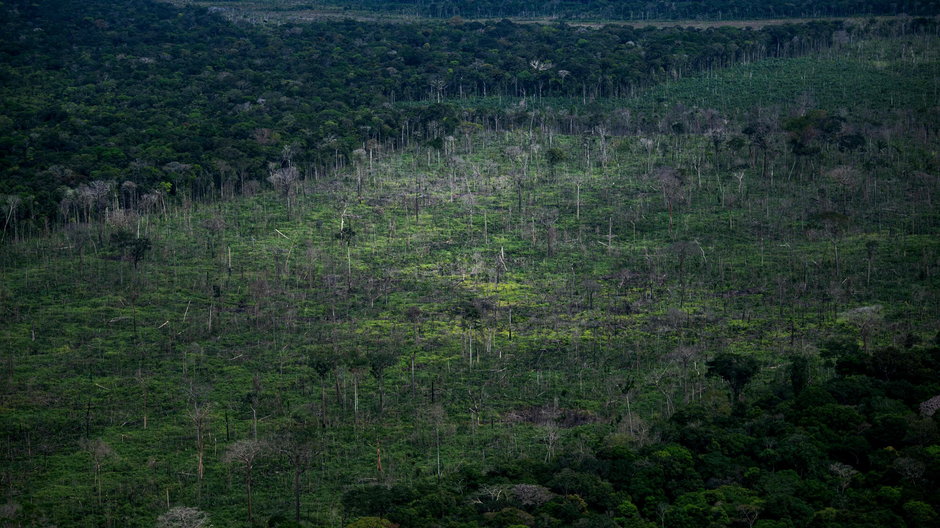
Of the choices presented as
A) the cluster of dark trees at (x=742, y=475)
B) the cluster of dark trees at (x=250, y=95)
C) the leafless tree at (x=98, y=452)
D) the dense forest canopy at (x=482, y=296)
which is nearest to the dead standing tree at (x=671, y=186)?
the dense forest canopy at (x=482, y=296)

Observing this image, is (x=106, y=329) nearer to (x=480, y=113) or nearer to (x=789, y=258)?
(x=789, y=258)

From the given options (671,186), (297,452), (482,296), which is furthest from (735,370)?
(671,186)

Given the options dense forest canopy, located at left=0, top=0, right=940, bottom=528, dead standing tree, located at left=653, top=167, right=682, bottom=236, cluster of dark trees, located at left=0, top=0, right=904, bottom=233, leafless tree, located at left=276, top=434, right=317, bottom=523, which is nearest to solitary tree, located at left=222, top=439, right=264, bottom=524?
dense forest canopy, located at left=0, top=0, right=940, bottom=528

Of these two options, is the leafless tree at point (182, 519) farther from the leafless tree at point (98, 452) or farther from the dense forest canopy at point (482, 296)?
the leafless tree at point (98, 452)

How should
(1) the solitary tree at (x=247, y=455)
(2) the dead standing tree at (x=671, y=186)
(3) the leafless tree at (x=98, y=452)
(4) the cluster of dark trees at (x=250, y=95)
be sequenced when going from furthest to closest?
1. (4) the cluster of dark trees at (x=250, y=95)
2. (2) the dead standing tree at (x=671, y=186)
3. (3) the leafless tree at (x=98, y=452)
4. (1) the solitary tree at (x=247, y=455)

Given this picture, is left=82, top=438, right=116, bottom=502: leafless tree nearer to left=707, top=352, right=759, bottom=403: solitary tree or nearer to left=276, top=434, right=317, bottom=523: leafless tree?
left=276, top=434, right=317, bottom=523: leafless tree

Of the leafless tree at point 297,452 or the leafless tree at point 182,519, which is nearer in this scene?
the leafless tree at point 182,519
